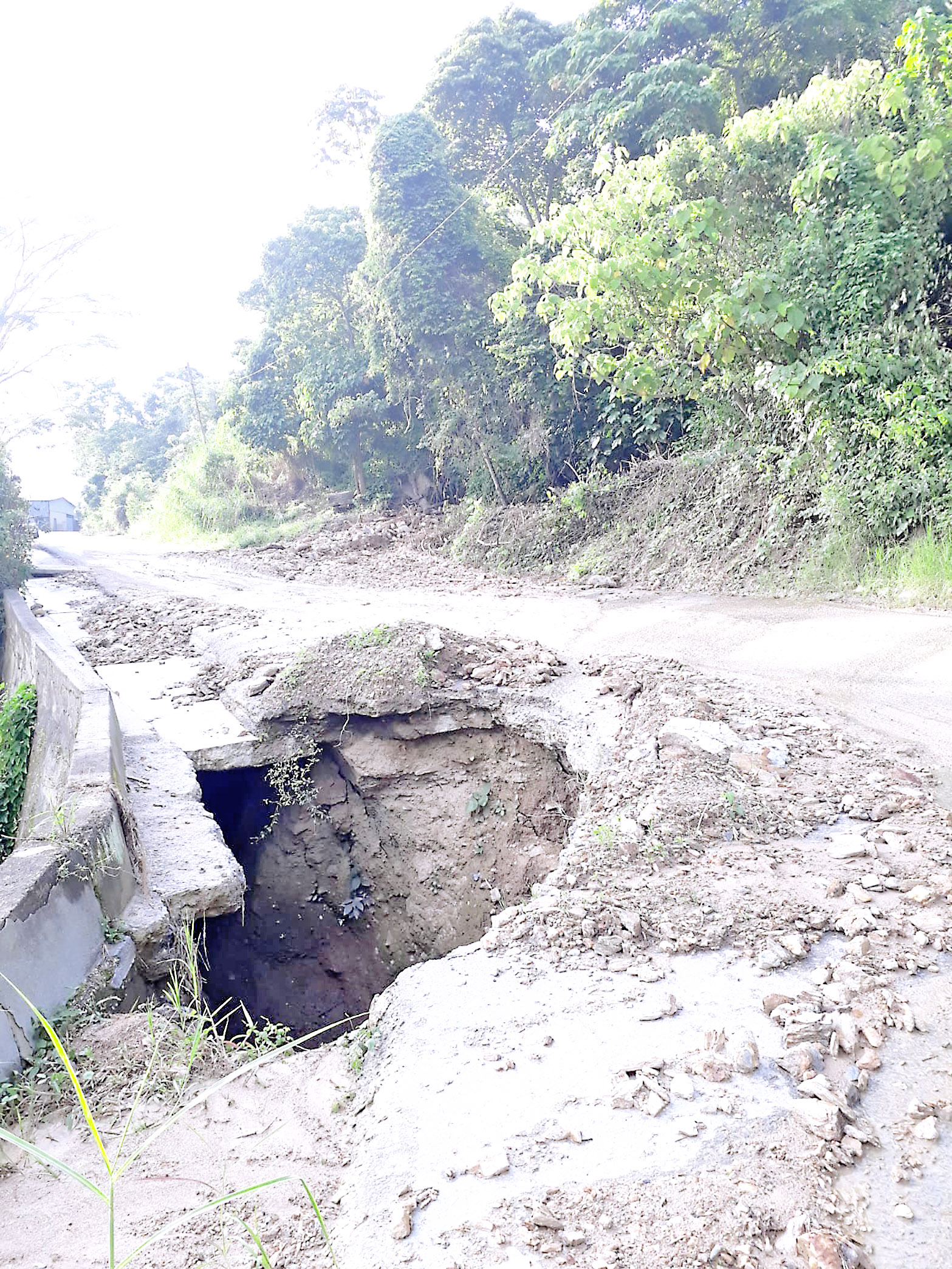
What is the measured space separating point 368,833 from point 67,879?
2994 millimetres

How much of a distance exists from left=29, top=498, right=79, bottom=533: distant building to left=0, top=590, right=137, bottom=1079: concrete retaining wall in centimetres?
4466

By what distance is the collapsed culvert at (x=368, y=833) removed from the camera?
5.52 m

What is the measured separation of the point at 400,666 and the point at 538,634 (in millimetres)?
1942

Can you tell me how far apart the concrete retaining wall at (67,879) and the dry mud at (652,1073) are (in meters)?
0.34

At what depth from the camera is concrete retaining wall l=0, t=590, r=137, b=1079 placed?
3066mm

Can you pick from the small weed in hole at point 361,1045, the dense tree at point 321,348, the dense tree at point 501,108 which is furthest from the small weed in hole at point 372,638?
the dense tree at point 321,348

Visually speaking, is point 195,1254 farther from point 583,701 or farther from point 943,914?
point 583,701

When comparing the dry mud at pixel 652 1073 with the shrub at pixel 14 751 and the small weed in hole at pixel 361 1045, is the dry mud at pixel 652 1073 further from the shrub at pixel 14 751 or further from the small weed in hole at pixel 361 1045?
the shrub at pixel 14 751

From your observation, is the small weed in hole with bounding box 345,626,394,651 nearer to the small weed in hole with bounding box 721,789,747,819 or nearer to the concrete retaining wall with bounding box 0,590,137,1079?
the concrete retaining wall with bounding box 0,590,137,1079

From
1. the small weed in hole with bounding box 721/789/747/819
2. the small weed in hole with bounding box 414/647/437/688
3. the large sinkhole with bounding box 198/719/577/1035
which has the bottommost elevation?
the large sinkhole with bounding box 198/719/577/1035

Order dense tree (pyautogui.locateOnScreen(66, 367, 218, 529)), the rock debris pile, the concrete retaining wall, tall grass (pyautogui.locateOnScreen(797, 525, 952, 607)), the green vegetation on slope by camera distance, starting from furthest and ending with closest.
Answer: dense tree (pyautogui.locateOnScreen(66, 367, 218, 529)), the rock debris pile, the green vegetation on slope, tall grass (pyautogui.locateOnScreen(797, 525, 952, 607)), the concrete retaining wall

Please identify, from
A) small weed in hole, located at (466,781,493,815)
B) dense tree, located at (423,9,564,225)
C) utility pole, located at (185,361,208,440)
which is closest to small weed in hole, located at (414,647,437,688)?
small weed in hole, located at (466,781,493,815)

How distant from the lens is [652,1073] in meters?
2.20

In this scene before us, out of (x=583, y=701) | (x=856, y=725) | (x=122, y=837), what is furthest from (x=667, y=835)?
(x=122, y=837)
